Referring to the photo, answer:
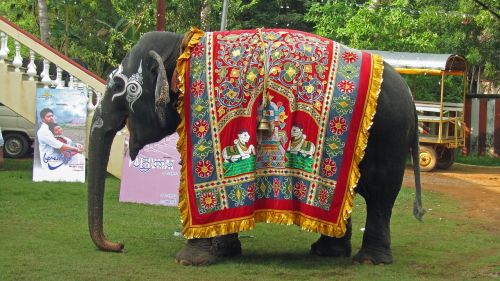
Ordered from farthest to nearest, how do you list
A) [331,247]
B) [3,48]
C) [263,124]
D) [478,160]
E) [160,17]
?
[478,160] < [3,48] < [160,17] < [331,247] < [263,124]

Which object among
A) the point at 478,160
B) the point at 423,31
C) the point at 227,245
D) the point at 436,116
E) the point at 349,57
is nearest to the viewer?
the point at 349,57

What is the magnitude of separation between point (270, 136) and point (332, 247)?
153 centimetres

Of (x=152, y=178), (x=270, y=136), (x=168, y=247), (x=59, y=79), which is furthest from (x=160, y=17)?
(x=270, y=136)

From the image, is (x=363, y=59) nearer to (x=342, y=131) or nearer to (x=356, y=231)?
(x=342, y=131)

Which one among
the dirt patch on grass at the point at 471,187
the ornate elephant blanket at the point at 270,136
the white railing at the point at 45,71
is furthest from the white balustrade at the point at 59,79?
the ornate elephant blanket at the point at 270,136

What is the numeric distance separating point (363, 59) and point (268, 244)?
2.38 metres

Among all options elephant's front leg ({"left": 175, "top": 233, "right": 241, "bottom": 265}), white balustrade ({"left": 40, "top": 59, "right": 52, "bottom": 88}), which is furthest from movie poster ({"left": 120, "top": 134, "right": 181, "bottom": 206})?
elephant's front leg ({"left": 175, "top": 233, "right": 241, "bottom": 265})

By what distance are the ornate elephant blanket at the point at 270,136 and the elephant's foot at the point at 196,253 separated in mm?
119

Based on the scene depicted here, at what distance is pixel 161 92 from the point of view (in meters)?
8.55

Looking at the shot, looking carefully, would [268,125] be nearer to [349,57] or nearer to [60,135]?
[349,57]

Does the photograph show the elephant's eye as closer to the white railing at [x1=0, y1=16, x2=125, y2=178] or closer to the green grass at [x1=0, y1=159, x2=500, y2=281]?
the green grass at [x1=0, y1=159, x2=500, y2=281]

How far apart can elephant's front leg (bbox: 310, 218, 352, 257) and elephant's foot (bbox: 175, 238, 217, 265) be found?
132 cm

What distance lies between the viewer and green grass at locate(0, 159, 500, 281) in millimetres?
8227

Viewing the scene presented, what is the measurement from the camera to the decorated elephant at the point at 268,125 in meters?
8.53
